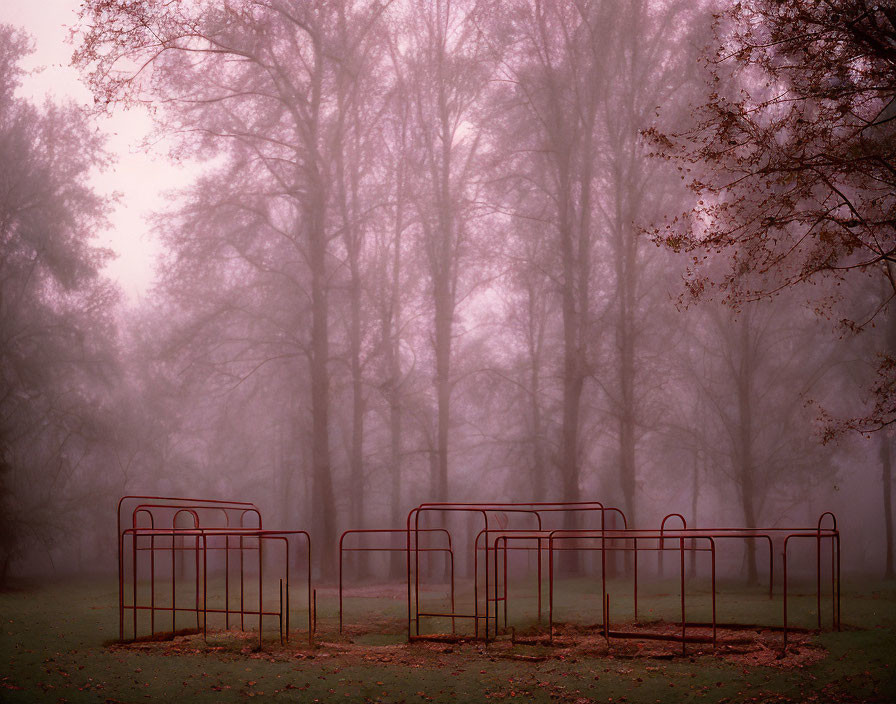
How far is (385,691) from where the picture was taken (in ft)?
22.8

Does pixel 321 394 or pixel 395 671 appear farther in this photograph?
pixel 321 394

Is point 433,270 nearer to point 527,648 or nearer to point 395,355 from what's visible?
point 395,355

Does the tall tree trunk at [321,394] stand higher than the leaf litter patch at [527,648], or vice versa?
the tall tree trunk at [321,394]

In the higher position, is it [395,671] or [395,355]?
[395,355]

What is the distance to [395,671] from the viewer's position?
750 cm

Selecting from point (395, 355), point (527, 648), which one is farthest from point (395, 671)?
point (395, 355)

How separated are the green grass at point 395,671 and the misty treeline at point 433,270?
7168mm

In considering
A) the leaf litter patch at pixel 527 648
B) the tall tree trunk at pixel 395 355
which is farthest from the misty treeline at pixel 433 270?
the leaf litter patch at pixel 527 648

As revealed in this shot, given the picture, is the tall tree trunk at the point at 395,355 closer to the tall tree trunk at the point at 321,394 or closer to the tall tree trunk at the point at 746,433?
the tall tree trunk at the point at 321,394

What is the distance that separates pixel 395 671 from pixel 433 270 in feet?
34.6

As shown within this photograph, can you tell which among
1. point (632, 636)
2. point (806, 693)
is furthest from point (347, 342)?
point (806, 693)

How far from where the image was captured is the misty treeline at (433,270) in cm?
1658

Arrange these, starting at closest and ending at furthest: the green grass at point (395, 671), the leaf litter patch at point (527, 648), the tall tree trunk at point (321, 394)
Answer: the green grass at point (395, 671) → the leaf litter patch at point (527, 648) → the tall tree trunk at point (321, 394)

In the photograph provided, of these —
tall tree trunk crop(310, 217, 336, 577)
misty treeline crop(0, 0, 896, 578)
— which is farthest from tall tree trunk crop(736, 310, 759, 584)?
tall tree trunk crop(310, 217, 336, 577)
